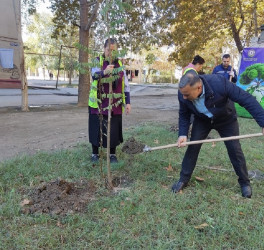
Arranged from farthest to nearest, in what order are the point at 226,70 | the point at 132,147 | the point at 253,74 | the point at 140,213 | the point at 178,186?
the point at 253,74 → the point at 226,70 → the point at 132,147 → the point at 178,186 → the point at 140,213

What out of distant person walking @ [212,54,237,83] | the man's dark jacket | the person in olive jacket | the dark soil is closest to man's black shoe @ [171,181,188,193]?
the person in olive jacket

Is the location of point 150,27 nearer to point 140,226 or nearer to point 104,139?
point 104,139

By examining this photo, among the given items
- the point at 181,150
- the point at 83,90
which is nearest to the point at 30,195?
the point at 181,150

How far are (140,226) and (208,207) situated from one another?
0.79 m

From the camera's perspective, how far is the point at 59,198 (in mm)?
2980

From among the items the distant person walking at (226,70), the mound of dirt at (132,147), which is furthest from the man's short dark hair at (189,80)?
the distant person walking at (226,70)

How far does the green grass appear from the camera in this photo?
2.37 meters

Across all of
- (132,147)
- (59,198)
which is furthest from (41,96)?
(59,198)

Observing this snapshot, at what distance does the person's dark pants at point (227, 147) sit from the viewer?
10.4 ft

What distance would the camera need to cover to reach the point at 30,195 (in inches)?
123

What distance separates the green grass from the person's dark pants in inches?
9.0

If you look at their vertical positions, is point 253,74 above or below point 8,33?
below

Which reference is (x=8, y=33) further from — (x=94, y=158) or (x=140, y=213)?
(x=140, y=213)

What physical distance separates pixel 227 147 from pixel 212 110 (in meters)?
0.57
